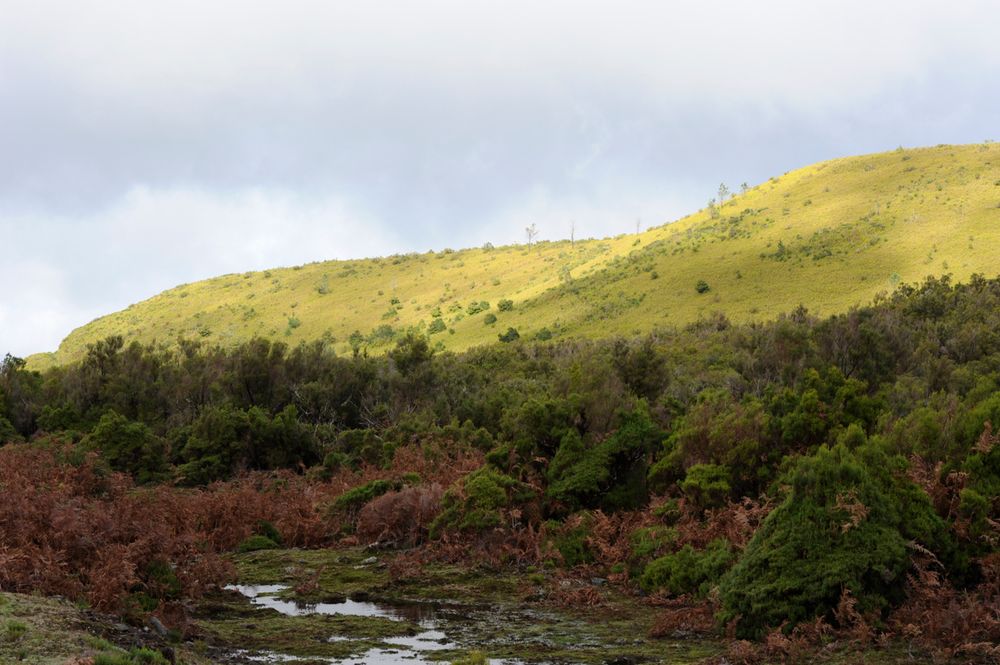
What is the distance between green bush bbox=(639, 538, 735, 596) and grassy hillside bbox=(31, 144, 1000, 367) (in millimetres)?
39415

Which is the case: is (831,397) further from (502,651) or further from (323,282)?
(323,282)

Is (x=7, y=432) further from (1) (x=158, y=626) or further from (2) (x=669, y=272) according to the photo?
(2) (x=669, y=272)

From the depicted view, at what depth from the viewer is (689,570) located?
9.58 metres

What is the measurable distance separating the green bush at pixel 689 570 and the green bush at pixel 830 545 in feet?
1.85

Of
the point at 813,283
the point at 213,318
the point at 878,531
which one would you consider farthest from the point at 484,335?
the point at 878,531

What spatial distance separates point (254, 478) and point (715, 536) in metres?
10.2

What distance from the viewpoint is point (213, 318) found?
90.4 meters

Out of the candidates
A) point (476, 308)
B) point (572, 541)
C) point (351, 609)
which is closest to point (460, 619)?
point (351, 609)

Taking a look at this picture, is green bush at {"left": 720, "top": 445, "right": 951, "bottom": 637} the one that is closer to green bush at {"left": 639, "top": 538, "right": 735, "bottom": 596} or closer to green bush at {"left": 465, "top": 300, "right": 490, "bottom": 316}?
green bush at {"left": 639, "top": 538, "right": 735, "bottom": 596}

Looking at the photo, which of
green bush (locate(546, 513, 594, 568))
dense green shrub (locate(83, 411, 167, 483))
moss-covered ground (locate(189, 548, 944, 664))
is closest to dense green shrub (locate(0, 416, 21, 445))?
dense green shrub (locate(83, 411, 167, 483))

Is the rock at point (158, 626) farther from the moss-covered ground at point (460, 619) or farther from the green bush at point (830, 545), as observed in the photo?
the green bush at point (830, 545)

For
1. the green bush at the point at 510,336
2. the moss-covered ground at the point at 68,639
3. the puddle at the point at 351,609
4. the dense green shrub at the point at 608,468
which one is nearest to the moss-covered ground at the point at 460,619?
the puddle at the point at 351,609

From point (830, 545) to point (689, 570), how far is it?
178cm

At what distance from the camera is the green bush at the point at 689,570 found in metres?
9.23
